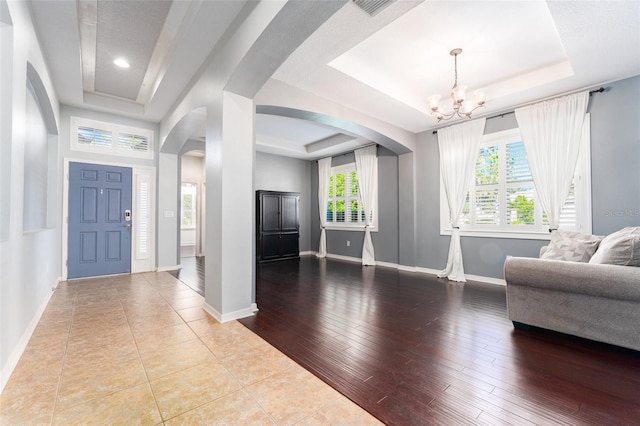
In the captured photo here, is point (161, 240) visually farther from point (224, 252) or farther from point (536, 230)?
point (536, 230)

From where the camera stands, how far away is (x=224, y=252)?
2.94m

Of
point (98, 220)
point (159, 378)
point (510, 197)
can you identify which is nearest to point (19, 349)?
point (159, 378)

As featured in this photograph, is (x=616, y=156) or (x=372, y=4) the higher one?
(x=372, y=4)

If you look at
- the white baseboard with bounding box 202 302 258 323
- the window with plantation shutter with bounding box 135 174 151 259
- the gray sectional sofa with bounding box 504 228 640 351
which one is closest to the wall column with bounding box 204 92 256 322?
the white baseboard with bounding box 202 302 258 323

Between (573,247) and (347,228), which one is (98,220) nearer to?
(347,228)

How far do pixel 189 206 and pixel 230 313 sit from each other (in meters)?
6.99

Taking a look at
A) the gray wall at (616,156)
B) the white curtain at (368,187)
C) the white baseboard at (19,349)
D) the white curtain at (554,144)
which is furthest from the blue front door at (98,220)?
the gray wall at (616,156)

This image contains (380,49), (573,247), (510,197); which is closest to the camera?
(573,247)

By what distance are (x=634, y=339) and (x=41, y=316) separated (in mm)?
5685

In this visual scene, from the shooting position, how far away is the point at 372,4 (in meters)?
2.27

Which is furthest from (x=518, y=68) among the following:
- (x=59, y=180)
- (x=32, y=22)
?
(x=59, y=180)

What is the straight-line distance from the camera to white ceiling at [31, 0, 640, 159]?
2.54 m

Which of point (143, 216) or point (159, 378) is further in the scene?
point (143, 216)

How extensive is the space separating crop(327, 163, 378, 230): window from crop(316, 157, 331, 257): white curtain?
0.39 ft
